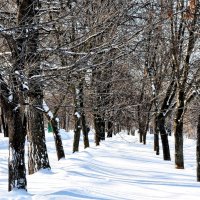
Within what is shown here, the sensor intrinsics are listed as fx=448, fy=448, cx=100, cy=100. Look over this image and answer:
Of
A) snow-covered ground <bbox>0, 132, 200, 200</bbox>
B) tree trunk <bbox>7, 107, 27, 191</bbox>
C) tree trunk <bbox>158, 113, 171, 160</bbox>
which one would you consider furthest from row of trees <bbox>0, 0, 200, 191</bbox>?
tree trunk <bbox>158, 113, 171, 160</bbox>

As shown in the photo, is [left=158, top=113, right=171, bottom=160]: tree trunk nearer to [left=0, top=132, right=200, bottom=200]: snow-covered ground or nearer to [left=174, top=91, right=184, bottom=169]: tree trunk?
[left=174, top=91, right=184, bottom=169]: tree trunk

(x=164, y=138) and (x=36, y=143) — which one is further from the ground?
(x=36, y=143)

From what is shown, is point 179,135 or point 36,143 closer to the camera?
point 36,143

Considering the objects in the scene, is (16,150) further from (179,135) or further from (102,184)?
(179,135)

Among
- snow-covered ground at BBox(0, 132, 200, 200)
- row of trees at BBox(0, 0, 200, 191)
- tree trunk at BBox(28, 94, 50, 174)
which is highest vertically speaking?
row of trees at BBox(0, 0, 200, 191)

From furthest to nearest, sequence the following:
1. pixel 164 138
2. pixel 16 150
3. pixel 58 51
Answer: pixel 164 138, pixel 16 150, pixel 58 51

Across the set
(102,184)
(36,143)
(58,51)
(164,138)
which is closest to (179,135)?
(164,138)

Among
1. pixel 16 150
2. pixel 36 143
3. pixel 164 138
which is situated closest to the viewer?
pixel 16 150

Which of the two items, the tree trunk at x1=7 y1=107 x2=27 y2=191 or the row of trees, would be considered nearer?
the row of trees

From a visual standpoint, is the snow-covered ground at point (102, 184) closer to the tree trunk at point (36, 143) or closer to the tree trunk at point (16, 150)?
the tree trunk at point (16, 150)

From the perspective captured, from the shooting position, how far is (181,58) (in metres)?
16.2

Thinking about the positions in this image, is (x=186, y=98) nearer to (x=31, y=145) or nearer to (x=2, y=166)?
(x=31, y=145)

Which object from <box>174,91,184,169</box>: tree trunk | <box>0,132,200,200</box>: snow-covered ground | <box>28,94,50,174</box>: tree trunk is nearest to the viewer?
<box>0,132,200,200</box>: snow-covered ground

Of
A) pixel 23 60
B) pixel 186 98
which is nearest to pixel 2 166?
pixel 186 98
